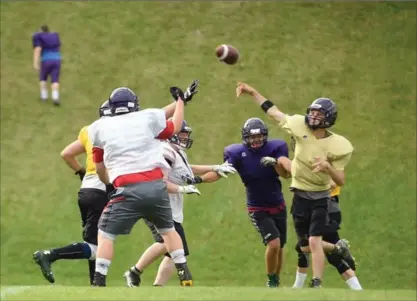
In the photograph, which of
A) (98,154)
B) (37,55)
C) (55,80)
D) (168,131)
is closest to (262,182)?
(168,131)

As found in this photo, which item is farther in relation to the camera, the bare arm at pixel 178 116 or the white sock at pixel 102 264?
the bare arm at pixel 178 116

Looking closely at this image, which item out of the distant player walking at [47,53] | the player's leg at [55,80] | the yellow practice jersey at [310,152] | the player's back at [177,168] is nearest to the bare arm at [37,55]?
the distant player walking at [47,53]

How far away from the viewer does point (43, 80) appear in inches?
901

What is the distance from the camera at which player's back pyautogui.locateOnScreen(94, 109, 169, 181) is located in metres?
11.1

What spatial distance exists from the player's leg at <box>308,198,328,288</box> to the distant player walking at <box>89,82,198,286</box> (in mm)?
2234

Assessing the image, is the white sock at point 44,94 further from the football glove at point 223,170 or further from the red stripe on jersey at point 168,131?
the red stripe on jersey at point 168,131

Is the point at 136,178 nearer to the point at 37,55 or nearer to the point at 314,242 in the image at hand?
the point at 314,242

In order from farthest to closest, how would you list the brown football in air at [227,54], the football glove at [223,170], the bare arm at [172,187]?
the football glove at [223,170], the brown football in air at [227,54], the bare arm at [172,187]

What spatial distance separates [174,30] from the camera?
82.5ft

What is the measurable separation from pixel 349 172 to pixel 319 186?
317 inches

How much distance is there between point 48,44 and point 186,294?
12.6m

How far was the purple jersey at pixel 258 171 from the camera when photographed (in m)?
13.8

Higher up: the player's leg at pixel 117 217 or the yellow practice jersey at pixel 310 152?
the yellow practice jersey at pixel 310 152

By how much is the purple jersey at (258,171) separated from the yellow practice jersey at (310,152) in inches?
27.1
